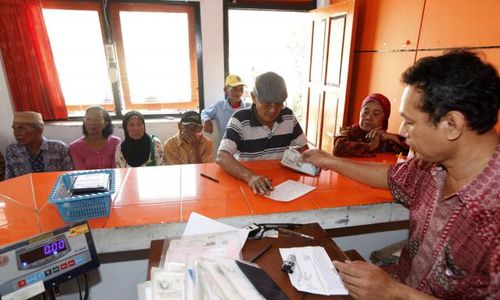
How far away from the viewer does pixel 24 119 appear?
297cm

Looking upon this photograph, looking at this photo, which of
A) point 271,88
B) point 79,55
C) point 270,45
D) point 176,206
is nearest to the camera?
A: point 176,206

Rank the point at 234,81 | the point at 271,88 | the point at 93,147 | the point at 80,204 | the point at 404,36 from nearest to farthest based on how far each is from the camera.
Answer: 1. the point at 80,204
2. the point at 271,88
3. the point at 404,36
4. the point at 93,147
5. the point at 234,81

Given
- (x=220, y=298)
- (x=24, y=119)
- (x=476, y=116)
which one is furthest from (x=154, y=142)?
(x=476, y=116)

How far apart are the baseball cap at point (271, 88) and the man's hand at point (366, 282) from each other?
3.98 ft

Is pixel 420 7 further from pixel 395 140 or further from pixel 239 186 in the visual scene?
pixel 239 186

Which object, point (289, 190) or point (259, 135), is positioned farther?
point (259, 135)

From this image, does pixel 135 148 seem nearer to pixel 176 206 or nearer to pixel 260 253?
pixel 176 206

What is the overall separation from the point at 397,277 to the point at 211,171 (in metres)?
1.13

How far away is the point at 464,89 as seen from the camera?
2.86 ft

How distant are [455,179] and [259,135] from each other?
4.37 ft

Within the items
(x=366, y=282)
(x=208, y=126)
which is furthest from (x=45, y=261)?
(x=208, y=126)

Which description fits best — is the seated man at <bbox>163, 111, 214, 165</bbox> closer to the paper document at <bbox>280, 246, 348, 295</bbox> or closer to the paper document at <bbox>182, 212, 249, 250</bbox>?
the paper document at <bbox>182, 212, 249, 250</bbox>

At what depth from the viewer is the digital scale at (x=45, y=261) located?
83 cm

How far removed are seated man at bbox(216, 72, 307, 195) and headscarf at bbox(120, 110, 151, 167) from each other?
1.22 meters
